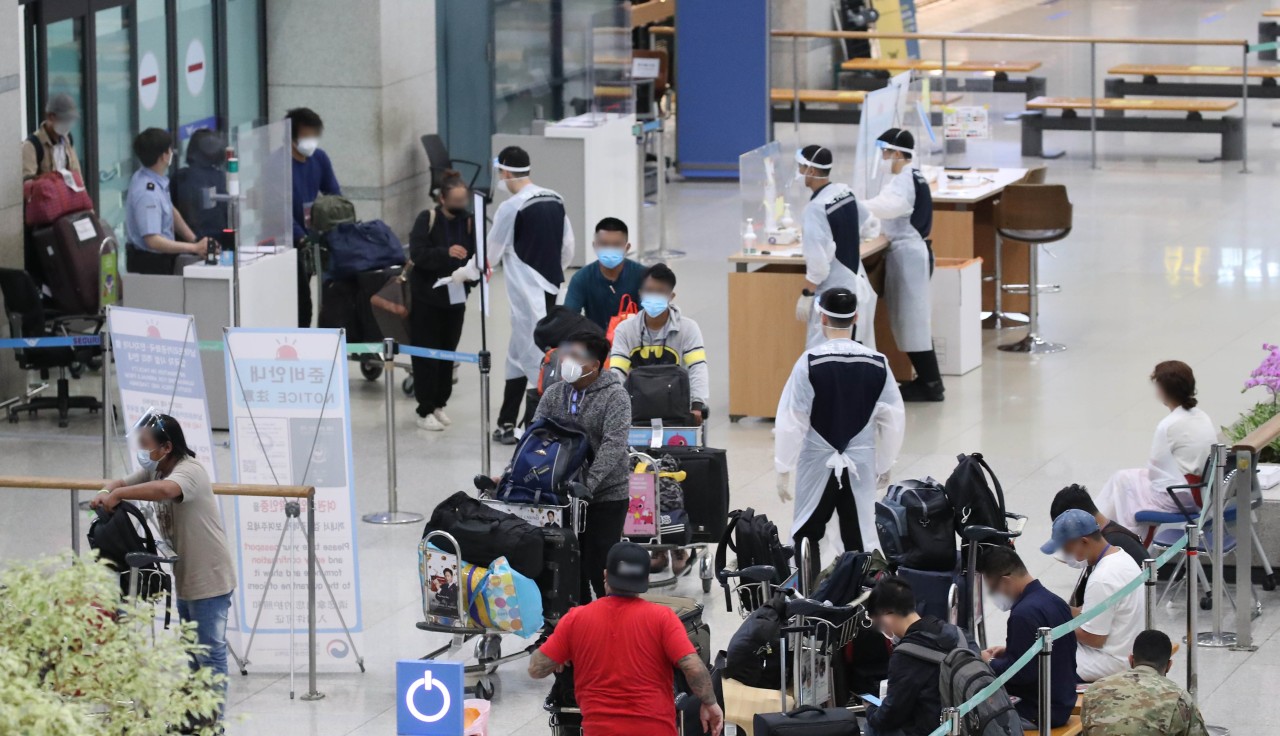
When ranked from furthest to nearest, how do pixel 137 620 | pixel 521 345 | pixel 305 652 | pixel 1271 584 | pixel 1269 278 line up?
pixel 1269 278
pixel 521 345
pixel 1271 584
pixel 305 652
pixel 137 620

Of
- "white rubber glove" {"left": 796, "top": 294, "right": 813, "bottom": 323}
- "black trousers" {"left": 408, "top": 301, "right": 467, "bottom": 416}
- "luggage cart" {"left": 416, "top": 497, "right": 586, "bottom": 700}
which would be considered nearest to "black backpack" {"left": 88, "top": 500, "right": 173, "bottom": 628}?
"luggage cart" {"left": 416, "top": 497, "right": 586, "bottom": 700}

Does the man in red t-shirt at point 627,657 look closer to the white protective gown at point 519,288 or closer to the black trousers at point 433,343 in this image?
the white protective gown at point 519,288

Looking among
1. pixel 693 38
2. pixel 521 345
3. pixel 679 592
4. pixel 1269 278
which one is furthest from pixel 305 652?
pixel 693 38

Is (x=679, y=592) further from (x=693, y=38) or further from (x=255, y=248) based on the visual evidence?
(x=693, y=38)

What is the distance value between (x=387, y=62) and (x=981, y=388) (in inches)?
252

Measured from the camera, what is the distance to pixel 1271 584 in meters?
9.59

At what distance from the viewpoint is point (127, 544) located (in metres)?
7.99

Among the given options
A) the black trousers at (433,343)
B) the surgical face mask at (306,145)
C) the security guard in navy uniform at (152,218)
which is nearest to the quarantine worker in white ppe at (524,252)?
the black trousers at (433,343)

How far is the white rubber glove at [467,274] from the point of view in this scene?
39.8ft

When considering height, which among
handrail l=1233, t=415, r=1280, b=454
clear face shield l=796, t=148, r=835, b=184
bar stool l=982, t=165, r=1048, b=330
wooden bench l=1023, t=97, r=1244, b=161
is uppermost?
wooden bench l=1023, t=97, r=1244, b=161

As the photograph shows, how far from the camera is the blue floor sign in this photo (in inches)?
273

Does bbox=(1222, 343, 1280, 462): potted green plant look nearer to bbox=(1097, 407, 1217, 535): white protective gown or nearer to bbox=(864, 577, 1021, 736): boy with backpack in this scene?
bbox=(1097, 407, 1217, 535): white protective gown

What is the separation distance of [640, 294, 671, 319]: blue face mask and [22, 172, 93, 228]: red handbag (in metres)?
4.90

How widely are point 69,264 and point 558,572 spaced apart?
5960mm
